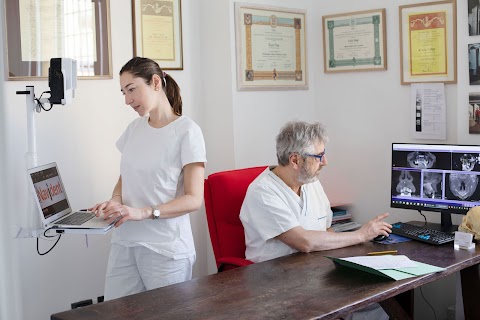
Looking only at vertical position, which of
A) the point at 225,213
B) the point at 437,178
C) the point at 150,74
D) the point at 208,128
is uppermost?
the point at 150,74

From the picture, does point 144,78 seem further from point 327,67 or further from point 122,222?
point 327,67

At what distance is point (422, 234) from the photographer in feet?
10.3

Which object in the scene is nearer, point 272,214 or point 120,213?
point 120,213

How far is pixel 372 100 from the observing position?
153 inches

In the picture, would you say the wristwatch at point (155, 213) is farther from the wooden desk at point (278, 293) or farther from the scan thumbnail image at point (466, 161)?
the scan thumbnail image at point (466, 161)

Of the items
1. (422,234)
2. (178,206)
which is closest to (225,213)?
(178,206)

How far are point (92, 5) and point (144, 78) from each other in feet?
2.27

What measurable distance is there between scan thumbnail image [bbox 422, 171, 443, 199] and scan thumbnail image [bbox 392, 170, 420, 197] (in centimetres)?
4

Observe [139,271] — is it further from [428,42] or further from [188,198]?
[428,42]

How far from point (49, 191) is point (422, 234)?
1600mm

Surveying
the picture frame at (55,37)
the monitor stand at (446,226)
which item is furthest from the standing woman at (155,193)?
the monitor stand at (446,226)

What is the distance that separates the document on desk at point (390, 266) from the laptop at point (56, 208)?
918mm

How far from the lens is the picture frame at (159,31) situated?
355 centimetres

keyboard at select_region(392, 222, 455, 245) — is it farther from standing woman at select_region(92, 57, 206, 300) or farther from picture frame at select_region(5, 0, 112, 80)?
picture frame at select_region(5, 0, 112, 80)
